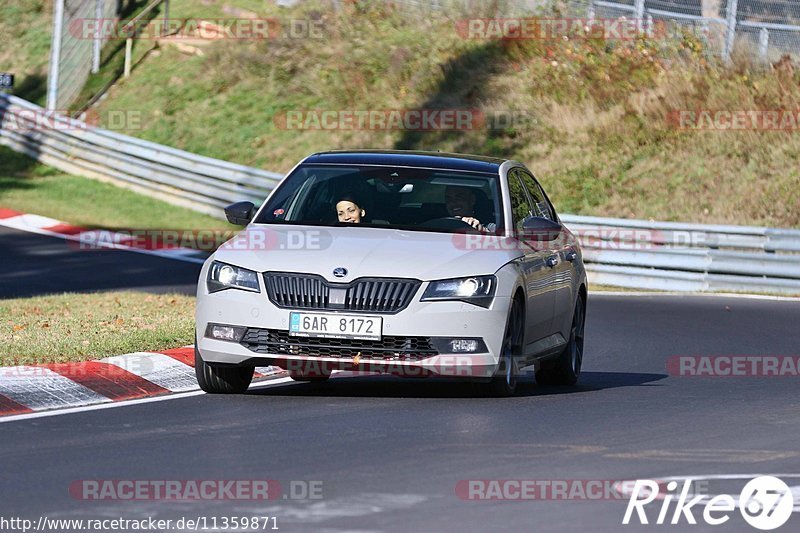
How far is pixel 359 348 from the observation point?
9.70 metres

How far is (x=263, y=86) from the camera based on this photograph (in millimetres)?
36094

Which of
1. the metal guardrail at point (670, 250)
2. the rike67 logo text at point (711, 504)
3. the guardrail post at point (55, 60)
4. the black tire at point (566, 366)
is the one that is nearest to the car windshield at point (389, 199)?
the black tire at point (566, 366)

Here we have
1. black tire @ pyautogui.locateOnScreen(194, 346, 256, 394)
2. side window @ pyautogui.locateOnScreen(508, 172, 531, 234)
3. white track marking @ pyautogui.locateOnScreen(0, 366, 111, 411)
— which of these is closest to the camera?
white track marking @ pyautogui.locateOnScreen(0, 366, 111, 411)

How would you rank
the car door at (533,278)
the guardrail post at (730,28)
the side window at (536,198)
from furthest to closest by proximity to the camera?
the guardrail post at (730,28), the side window at (536,198), the car door at (533,278)

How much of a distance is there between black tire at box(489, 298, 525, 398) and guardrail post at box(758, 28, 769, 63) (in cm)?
2020

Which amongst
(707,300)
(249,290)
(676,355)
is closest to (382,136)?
(707,300)

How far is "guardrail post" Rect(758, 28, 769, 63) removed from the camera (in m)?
29.3

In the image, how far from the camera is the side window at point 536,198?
12.0m

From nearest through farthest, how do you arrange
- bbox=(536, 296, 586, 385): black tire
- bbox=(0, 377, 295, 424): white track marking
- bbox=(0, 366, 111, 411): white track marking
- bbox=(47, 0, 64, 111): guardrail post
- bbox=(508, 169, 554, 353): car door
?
bbox=(0, 377, 295, 424): white track marking, bbox=(0, 366, 111, 411): white track marking, bbox=(508, 169, 554, 353): car door, bbox=(536, 296, 586, 385): black tire, bbox=(47, 0, 64, 111): guardrail post

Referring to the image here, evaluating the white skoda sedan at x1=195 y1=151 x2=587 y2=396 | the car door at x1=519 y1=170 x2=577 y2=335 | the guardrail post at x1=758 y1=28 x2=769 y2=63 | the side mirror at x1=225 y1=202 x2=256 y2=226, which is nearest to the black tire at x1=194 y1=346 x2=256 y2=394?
the white skoda sedan at x1=195 y1=151 x2=587 y2=396

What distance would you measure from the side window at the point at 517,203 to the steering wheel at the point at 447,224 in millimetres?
371

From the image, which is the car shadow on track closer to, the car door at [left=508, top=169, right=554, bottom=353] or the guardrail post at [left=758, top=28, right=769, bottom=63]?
the car door at [left=508, top=169, right=554, bottom=353]

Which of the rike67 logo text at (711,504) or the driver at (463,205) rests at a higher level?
the driver at (463,205)

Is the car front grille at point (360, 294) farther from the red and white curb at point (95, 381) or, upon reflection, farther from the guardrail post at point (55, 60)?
the guardrail post at point (55, 60)
